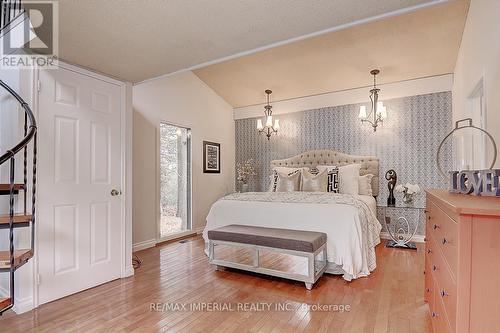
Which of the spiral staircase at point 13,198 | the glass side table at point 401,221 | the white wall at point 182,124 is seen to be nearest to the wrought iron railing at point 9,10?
the spiral staircase at point 13,198

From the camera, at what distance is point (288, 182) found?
484 cm

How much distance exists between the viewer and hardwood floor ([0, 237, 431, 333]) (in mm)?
2084

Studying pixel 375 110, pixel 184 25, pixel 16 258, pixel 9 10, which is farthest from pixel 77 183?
pixel 375 110

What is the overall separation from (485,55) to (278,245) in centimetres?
246

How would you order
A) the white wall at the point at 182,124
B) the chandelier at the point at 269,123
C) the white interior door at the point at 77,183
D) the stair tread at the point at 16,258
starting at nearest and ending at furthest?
the stair tread at the point at 16,258
the white interior door at the point at 77,183
the white wall at the point at 182,124
the chandelier at the point at 269,123

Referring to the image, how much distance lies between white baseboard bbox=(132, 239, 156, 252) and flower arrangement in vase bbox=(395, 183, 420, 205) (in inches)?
155

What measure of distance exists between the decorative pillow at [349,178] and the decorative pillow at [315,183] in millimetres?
262

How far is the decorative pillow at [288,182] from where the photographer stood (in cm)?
480

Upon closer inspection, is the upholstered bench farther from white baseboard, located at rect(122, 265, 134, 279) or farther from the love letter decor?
the love letter decor

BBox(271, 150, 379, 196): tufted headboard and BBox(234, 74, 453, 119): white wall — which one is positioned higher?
BBox(234, 74, 453, 119): white wall

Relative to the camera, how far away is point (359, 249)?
3004 millimetres

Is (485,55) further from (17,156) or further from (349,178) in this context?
(17,156)

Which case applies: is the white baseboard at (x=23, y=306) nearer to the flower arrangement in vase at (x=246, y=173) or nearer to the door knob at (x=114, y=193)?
the door knob at (x=114, y=193)

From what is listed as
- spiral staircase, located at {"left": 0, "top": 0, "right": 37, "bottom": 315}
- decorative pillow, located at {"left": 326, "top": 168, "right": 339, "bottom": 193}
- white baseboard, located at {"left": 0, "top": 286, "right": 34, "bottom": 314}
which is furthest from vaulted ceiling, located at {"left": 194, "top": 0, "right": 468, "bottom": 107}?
white baseboard, located at {"left": 0, "top": 286, "right": 34, "bottom": 314}
